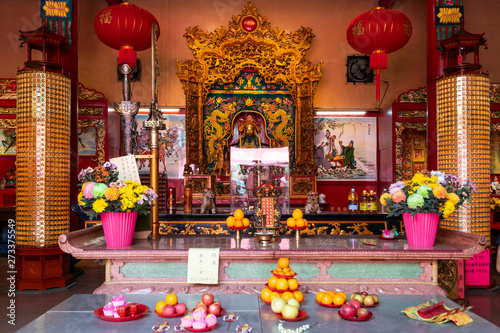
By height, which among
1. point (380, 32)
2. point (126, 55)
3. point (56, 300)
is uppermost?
point (380, 32)

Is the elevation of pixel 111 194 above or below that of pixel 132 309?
above

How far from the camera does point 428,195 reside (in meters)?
2.71

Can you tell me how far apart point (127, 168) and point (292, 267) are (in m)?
1.41

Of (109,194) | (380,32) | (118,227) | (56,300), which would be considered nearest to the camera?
(109,194)

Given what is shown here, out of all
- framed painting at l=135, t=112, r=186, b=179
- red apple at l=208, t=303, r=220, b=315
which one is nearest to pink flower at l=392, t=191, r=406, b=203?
red apple at l=208, t=303, r=220, b=315

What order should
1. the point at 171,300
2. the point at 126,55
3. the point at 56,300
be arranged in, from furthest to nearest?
the point at 126,55 → the point at 56,300 → the point at 171,300

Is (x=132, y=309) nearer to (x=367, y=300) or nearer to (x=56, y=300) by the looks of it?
(x=367, y=300)

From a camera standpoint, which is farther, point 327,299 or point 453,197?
point 453,197

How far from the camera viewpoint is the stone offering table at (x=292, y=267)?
2645 mm

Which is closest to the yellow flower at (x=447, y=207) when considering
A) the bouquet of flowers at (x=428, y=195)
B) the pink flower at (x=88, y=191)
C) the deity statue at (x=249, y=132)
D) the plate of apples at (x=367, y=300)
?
the bouquet of flowers at (x=428, y=195)

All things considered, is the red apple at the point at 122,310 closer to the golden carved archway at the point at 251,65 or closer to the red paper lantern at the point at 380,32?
the red paper lantern at the point at 380,32

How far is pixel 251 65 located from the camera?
28.4 feet

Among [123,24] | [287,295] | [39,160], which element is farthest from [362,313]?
[123,24]

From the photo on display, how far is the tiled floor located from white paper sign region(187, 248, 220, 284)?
2.09 meters
